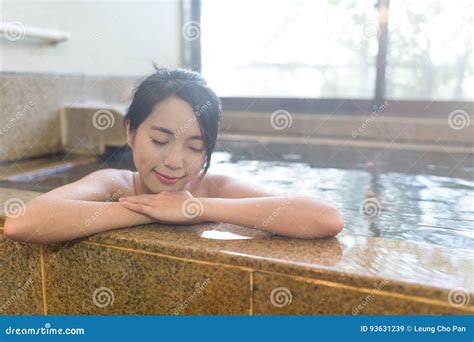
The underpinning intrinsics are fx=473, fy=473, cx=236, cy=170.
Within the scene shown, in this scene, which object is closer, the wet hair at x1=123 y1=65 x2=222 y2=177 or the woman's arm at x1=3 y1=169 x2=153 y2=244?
the woman's arm at x1=3 y1=169 x2=153 y2=244

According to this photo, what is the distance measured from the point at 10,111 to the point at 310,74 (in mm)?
2918

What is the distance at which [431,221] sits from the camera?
5.92 ft

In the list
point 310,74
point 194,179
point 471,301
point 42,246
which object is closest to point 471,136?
point 310,74

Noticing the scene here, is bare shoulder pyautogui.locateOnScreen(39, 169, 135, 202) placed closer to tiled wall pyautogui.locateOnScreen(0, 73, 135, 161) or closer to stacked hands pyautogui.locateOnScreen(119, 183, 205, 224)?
stacked hands pyautogui.locateOnScreen(119, 183, 205, 224)

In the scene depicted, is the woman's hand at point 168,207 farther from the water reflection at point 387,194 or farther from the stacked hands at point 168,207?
the water reflection at point 387,194

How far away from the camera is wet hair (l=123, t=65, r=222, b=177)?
161 centimetres

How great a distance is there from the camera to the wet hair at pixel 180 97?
63.2 inches

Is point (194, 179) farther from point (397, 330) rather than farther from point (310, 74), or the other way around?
point (310, 74)

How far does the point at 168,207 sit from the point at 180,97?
384 mm

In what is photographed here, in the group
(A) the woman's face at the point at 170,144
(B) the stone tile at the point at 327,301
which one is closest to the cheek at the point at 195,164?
(A) the woman's face at the point at 170,144

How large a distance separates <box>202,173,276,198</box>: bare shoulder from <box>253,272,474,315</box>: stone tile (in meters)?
0.47

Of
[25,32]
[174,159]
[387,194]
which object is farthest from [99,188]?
[25,32]

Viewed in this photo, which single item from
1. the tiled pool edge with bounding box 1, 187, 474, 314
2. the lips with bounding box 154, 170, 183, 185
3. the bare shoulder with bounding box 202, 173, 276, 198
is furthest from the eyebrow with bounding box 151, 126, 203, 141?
the tiled pool edge with bounding box 1, 187, 474, 314

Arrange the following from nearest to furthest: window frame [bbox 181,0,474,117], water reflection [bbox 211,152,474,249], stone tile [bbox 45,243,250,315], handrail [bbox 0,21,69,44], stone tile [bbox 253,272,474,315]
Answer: stone tile [bbox 253,272,474,315], stone tile [bbox 45,243,250,315], water reflection [bbox 211,152,474,249], handrail [bbox 0,21,69,44], window frame [bbox 181,0,474,117]
